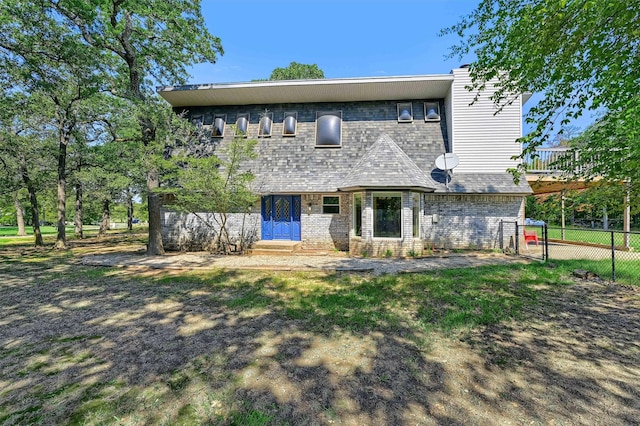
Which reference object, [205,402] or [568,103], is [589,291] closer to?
[568,103]

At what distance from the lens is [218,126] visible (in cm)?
1380

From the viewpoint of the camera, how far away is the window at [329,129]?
12934 millimetres

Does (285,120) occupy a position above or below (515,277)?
above

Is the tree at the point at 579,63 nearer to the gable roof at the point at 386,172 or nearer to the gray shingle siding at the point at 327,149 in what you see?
the gable roof at the point at 386,172

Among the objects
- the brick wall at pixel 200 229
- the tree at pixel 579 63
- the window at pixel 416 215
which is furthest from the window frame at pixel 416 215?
the brick wall at pixel 200 229

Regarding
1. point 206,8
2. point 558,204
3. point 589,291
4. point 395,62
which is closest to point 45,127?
point 206,8

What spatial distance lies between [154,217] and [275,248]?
16.9 ft

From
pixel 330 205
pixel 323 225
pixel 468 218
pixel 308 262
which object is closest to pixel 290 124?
pixel 330 205

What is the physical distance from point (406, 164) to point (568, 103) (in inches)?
244

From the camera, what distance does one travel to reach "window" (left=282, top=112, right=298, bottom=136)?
13.3m

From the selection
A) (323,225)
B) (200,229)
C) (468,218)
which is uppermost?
(468,218)

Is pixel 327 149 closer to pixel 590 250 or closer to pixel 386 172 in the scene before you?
pixel 386 172

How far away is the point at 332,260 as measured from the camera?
9961 mm

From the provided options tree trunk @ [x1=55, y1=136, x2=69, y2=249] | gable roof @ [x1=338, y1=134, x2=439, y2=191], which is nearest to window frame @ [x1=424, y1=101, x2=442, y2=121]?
gable roof @ [x1=338, y1=134, x2=439, y2=191]
